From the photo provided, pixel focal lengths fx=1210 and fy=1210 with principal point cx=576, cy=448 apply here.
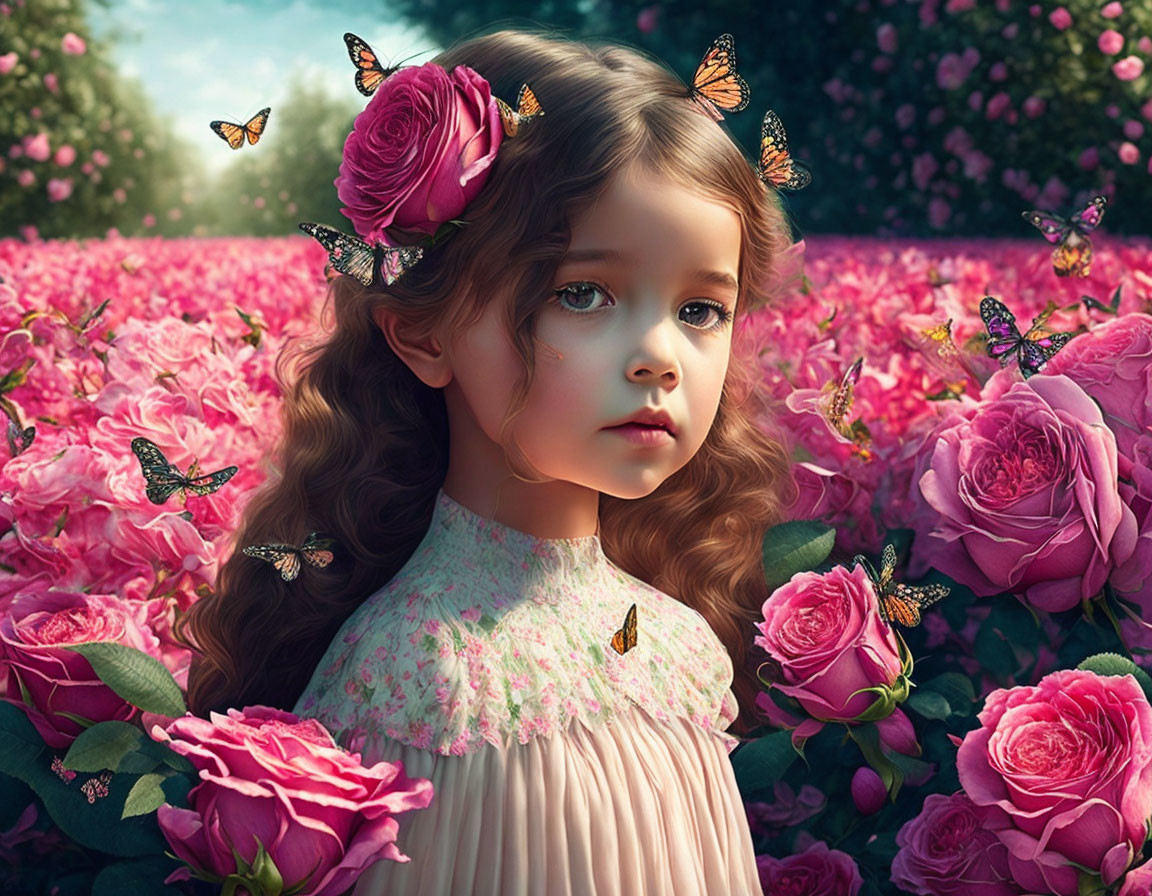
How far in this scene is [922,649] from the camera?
6.69 ft

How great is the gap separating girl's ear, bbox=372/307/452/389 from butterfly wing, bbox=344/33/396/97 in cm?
30

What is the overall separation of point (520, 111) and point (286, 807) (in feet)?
2.96

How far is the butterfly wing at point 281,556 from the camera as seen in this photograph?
157 cm

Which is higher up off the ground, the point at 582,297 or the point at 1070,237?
the point at 582,297

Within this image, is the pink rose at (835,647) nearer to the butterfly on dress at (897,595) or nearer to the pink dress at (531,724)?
the butterfly on dress at (897,595)

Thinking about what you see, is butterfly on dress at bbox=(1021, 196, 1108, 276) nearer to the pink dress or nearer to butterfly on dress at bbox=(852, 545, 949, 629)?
butterfly on dress at bbox=(852, 545, 949, 629)

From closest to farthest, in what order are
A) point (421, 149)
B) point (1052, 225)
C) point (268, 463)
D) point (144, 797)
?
point (144, 797), point (421, 149), point (268, 463), point (1052, 225)

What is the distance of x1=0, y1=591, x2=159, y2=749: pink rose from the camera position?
5.01ft

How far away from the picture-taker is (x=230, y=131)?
5.35 ft

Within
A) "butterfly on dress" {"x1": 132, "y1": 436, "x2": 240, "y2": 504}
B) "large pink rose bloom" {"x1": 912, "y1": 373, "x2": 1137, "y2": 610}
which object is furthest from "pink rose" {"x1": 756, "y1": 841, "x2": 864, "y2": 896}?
"butterfly on dress" {"x1": 132, "y1": 436, "x2": 240, "y2": 504}

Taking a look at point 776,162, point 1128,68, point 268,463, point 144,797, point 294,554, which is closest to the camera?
point 144,797

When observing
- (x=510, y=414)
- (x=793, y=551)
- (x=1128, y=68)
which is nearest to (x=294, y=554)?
(x=510, y=414)

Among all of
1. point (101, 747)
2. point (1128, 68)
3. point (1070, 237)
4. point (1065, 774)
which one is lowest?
point (1128, 68)

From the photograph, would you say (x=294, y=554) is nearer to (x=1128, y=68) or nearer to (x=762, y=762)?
(x=762, y=762)
